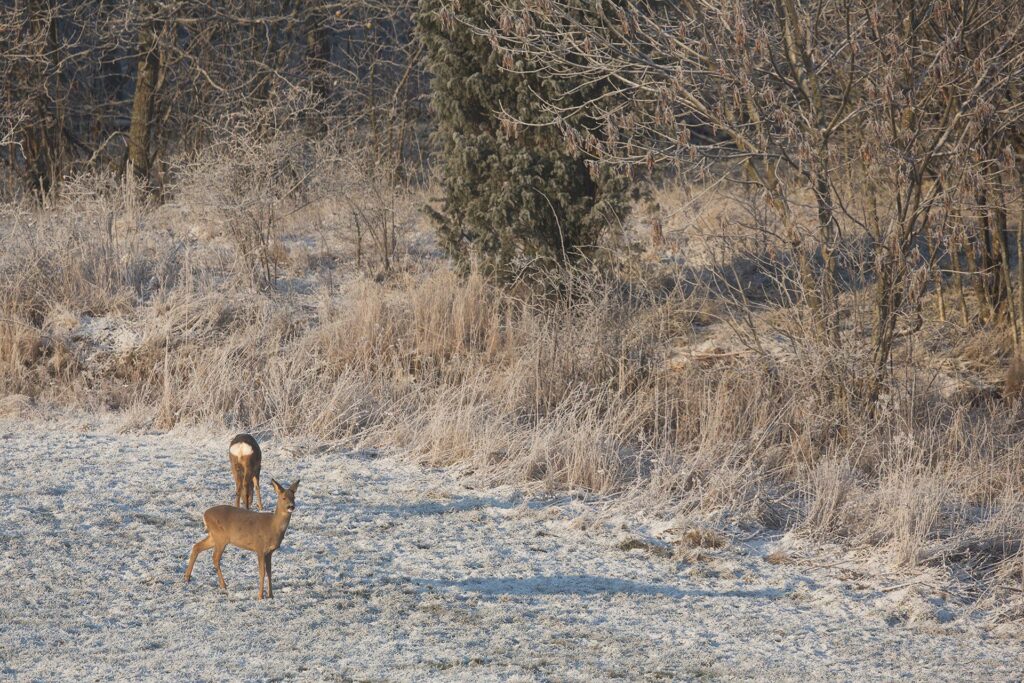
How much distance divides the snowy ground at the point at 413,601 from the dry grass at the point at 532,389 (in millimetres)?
506

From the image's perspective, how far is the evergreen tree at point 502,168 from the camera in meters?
9.06

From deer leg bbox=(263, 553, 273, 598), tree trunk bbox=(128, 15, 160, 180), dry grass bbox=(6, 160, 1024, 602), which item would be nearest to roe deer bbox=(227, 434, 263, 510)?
deer leg bbox=(263, 553, 273, 598)

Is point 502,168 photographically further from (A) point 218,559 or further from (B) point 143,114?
(B) point 143,114

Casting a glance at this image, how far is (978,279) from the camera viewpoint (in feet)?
30.3

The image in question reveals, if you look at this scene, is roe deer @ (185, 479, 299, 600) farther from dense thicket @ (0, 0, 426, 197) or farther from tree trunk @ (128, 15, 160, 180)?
tree trunk @ (128, 15, 160, 180)

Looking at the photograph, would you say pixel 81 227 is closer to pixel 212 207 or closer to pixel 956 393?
pixel 212 207

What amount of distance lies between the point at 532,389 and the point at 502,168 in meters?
2.66

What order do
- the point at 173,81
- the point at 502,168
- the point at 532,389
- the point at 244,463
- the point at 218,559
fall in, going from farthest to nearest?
1. the point at 173,81
2. the point at 502,168
3. the point at 532,389
4. the point at 244,463
5. the point at 218,559

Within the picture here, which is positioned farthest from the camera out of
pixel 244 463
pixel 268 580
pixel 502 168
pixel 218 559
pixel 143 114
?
pixel 143 114

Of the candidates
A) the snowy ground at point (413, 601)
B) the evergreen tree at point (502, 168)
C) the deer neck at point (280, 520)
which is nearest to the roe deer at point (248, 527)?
the deer neck at point (280, 520)

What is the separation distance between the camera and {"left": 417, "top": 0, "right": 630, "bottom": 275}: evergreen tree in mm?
9062

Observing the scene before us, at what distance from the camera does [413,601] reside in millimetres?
4551

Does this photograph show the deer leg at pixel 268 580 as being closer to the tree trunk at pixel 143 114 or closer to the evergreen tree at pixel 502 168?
the evergreen tree at pixel 502 168

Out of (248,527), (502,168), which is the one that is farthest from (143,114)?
(248,527)
